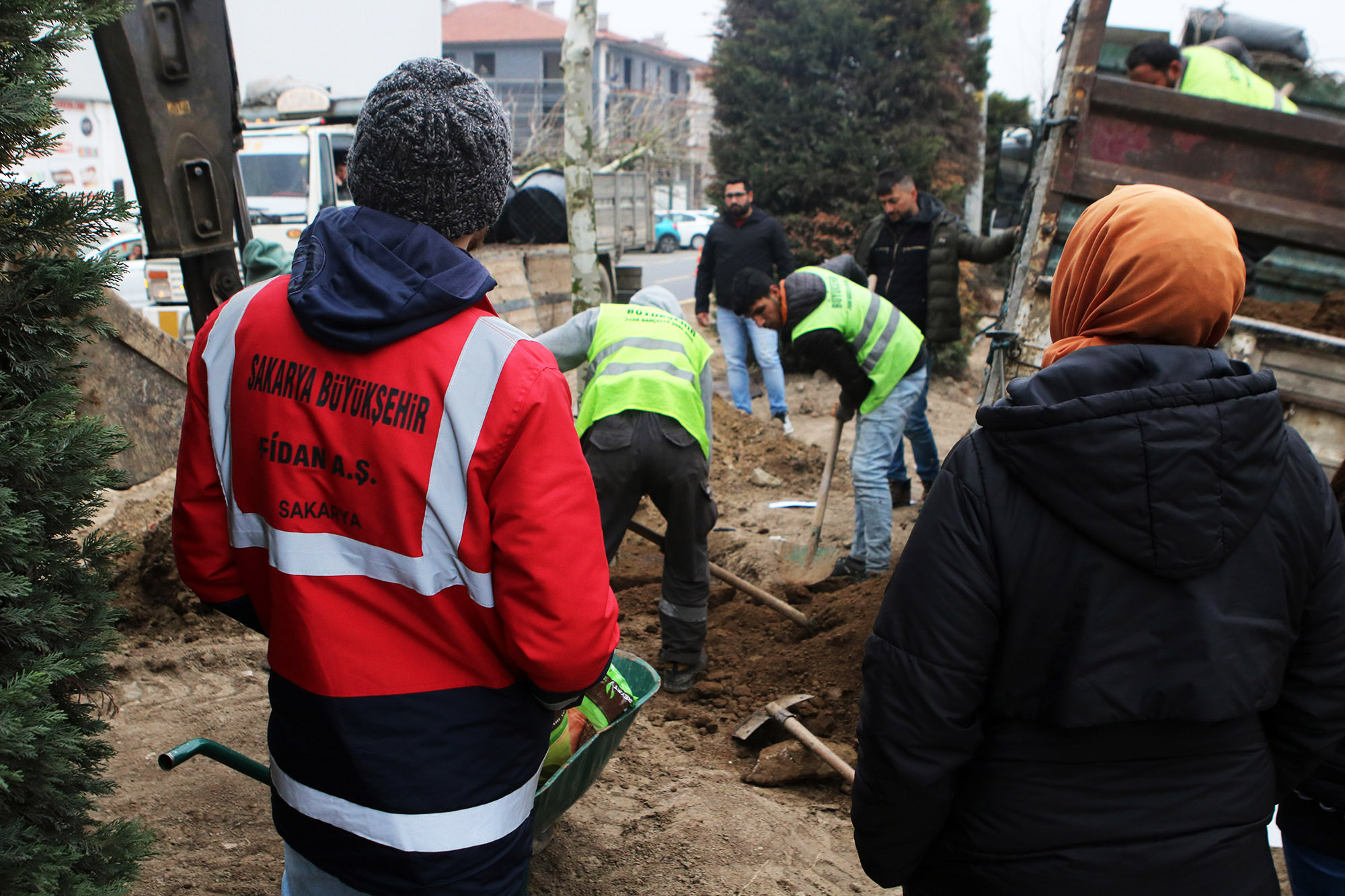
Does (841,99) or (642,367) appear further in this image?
(841,99)

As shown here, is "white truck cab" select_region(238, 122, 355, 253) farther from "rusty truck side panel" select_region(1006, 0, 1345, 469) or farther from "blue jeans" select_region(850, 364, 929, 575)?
"rusty truck side panel" select_region(1006, 0, 1345, 469)

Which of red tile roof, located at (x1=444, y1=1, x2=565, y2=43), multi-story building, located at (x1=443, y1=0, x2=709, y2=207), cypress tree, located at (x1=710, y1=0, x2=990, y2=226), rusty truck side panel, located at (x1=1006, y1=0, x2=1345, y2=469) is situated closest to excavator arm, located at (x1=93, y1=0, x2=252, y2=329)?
rusty truck side panel, located at (x1=1006, y1=0, x2=1345, y2=469)

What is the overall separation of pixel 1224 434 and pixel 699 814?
2.21 m

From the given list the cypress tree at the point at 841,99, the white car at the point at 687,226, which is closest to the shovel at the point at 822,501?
the cypress tree at the point at 841,99

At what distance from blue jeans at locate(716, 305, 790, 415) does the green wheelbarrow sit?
555 centimetres

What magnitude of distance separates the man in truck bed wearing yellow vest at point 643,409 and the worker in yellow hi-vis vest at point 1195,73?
7.72 ft

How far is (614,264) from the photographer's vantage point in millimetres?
11477

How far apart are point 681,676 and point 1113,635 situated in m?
2.83

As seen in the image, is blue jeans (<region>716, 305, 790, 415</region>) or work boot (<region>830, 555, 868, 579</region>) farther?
blue jeans (<region>716, 305, 790, 415</region>)

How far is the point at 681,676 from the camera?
400 cm

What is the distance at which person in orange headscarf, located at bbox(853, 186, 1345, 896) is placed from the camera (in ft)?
4.15

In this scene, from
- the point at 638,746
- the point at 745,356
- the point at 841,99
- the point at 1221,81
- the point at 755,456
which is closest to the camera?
the point at 638,746

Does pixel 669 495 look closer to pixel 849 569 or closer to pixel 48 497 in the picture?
pixel 849 569

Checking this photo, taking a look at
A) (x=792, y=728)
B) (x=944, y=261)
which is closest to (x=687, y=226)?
(x=944, y=261)
